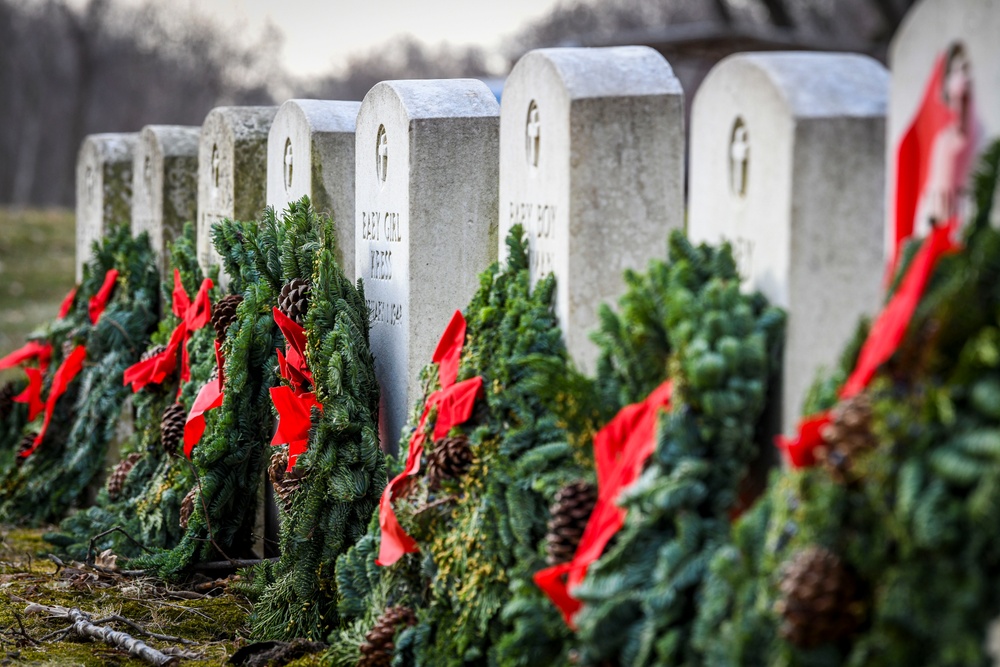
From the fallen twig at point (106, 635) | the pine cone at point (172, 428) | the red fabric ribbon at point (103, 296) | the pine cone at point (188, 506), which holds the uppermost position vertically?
the red fabric ribbon at point (103, 296)

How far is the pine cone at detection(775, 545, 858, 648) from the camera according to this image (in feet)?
6.73

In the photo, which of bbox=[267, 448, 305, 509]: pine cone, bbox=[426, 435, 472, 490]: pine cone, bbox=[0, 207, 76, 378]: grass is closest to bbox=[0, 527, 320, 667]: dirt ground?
bbox=[267, 448, 305, 509]: pine cone

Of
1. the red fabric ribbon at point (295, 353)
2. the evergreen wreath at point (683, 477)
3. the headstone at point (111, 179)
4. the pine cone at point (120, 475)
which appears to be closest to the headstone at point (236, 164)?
the pine cone at point (120, 475)

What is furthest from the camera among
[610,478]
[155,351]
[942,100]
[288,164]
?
[155,351]

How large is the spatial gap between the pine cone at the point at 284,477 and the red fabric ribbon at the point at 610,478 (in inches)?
54.8

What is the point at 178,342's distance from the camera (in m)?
5.16

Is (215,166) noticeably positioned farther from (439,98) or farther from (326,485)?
(326,485)

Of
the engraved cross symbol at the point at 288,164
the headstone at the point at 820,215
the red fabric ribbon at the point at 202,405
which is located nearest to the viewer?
the headstone at the point at 820,215

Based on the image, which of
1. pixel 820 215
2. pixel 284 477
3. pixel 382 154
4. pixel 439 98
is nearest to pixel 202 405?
pixel 284 477

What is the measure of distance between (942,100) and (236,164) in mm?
3401

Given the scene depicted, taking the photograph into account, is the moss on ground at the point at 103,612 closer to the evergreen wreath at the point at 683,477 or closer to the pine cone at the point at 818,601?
the evergreen wreath at the point at 683,477

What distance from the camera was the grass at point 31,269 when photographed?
1436cm

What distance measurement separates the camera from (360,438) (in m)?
3.81

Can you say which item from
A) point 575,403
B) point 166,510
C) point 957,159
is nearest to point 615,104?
point 575,403
